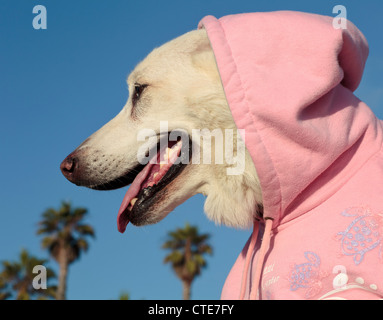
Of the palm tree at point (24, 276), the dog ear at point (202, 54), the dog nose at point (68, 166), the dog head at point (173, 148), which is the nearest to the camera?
the dog head at point (173, 148)

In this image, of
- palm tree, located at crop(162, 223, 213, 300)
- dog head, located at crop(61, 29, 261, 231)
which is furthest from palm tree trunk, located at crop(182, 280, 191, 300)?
dog head, located at crop(61, 29, 261, 231)

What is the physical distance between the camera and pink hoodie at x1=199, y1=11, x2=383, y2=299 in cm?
303

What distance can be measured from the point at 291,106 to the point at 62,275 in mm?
34089

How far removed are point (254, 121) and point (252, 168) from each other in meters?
0.38

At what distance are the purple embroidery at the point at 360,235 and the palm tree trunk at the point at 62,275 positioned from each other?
31.7 metres

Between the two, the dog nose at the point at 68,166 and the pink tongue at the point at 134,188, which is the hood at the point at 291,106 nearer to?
the pink tongue at the point at 134,188

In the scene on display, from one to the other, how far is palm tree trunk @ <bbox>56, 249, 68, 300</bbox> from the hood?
103ft

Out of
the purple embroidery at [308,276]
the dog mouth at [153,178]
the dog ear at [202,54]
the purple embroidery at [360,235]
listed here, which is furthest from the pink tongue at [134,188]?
the purple embroidery at [360,235]

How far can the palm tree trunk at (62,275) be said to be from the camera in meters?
33.7

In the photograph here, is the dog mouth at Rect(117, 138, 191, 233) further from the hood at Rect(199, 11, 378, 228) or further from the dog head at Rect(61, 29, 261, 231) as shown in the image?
the hood at Rect(199, 11, 378, 228)

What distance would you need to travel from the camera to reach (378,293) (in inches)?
113

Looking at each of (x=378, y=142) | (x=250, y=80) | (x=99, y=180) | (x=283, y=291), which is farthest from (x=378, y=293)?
(x=99, y=180)

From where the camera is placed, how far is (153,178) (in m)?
3.83
